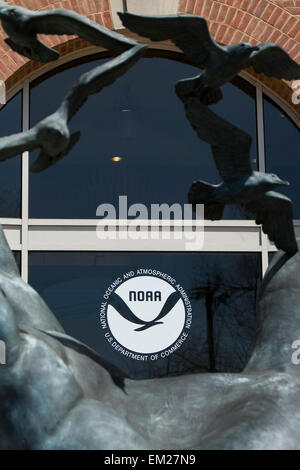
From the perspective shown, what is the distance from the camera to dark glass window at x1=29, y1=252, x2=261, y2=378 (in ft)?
26.3

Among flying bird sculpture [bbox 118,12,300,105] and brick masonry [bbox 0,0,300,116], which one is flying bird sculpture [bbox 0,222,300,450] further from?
brick masonry [bbox 0,0,300,116]

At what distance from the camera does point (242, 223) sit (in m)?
8.42

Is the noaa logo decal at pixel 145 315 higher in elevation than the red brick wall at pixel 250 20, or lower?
lower

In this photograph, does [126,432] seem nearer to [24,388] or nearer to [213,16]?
[24,388]

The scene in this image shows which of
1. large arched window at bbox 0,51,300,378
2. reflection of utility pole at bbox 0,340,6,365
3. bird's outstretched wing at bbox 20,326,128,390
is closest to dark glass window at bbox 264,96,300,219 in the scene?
large arched window at bbox 0,51,300,378

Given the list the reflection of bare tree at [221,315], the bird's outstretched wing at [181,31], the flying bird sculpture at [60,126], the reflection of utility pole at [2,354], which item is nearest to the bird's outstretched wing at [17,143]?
the flying bird sculpture at [60,126]

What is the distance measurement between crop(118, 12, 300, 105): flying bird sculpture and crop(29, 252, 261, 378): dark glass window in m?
4.93

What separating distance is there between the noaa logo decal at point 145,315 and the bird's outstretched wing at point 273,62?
15.9 feet

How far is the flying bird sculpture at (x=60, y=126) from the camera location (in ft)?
10.2

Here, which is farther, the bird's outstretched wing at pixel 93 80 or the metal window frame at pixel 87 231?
the metal window frame at pixel 87 231

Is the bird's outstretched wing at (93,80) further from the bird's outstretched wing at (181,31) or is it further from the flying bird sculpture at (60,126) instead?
the bird's outstretched wing at (181,31)

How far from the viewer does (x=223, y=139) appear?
345 cm

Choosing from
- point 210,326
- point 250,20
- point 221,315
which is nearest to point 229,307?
point 221,315

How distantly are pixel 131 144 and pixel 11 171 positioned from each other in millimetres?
1372
